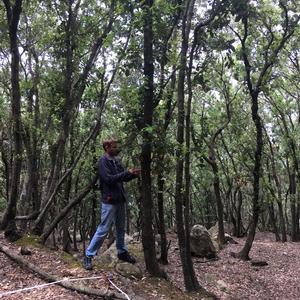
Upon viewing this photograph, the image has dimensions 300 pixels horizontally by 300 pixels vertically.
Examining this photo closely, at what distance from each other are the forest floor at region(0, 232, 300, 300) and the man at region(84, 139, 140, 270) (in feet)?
1.47

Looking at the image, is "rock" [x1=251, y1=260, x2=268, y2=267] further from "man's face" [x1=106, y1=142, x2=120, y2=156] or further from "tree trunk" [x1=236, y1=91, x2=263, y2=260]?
"man's face" [x1=106, y1=142, x2=120, y2=156]

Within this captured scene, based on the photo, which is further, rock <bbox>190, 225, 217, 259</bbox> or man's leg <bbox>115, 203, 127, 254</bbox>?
rock <bbox>190, 225, 217, 259</bbox>

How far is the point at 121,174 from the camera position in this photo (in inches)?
253

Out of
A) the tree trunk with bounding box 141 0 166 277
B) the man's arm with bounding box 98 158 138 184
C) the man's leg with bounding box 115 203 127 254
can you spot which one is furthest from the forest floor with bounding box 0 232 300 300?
the man's arm with bounding box 98 158 138 184

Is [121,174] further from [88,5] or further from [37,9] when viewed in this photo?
[37,9]

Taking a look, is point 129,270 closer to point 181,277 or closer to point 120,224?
point 120,224

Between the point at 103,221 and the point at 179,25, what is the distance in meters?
5.87

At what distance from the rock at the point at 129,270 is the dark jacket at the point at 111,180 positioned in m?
1.23

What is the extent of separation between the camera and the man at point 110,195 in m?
6.43

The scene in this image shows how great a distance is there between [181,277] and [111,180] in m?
5.85

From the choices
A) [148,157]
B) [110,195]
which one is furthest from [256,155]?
[110,195]

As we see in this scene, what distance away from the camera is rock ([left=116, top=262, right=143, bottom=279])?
679 centimetres

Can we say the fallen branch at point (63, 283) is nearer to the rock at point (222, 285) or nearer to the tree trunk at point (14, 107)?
the tree trunk at point (14, 107)

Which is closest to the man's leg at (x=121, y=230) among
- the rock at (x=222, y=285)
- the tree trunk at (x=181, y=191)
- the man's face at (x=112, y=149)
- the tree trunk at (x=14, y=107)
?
the man's face at (x=112, y=149)
